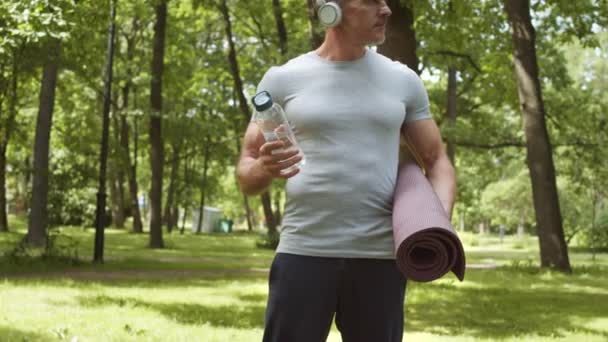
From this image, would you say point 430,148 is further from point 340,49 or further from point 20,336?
point 20,336

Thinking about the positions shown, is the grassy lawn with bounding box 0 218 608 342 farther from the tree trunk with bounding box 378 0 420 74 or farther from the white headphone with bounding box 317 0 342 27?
the white headphone with bounding box 317 0 342 27

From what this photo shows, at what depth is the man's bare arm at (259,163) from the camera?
9.40 feet

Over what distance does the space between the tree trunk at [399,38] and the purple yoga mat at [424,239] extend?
29.4 feet

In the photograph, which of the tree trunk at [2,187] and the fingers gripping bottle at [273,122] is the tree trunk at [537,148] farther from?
the tree trunk at [2,187]

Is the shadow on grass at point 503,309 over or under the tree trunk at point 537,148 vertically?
under

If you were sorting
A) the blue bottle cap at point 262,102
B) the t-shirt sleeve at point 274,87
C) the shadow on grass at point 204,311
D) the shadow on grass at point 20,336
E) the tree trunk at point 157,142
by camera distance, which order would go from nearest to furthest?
the blue bottle cap at point 262,102, the t-shirt sleeve at point 274,87, the shadow on grass at point 20,336, the shadow on grass at point 204,311, the tree trunk at point 157,142

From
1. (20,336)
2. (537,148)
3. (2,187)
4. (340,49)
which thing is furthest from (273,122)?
(2,187)

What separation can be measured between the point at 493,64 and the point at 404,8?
9.65 meters

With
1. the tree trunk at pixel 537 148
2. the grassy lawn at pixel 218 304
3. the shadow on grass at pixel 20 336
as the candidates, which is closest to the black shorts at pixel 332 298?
the grassy lawn at pixel 218 304

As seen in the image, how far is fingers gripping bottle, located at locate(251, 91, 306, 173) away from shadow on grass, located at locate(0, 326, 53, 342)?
18.0 feet

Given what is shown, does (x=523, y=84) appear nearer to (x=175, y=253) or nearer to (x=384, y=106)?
(x=175, y=253)

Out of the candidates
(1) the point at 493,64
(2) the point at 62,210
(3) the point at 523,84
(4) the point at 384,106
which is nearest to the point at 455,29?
(3) the point at 523,84

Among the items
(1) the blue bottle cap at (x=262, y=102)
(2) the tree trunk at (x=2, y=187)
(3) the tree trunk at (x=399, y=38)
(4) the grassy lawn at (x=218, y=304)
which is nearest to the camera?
(1) the blue bottle cap at (x=262, y=102)

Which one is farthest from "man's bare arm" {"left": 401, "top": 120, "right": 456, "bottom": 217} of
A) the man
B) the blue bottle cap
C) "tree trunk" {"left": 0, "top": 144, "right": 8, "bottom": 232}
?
"tree trunk" {"left": 0, "top": 144, "right": 8, "bottom": 232}
